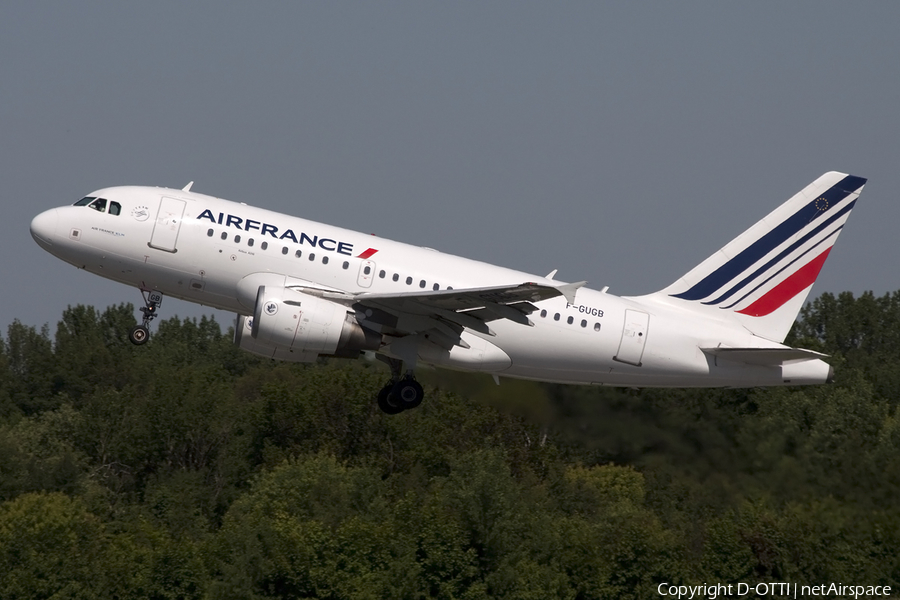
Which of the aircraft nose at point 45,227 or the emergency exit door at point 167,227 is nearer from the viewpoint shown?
the emergency exit door at point 167,227

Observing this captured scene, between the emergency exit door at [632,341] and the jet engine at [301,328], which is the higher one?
the emergency exit door at [632,341]

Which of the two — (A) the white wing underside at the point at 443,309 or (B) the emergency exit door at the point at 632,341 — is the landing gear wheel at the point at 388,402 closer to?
(A) the white wing underside at the point at 443,309

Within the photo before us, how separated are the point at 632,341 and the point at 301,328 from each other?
776 centimetres

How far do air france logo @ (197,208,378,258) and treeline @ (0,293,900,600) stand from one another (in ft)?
13.2

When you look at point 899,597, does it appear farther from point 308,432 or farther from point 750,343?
point 308,432

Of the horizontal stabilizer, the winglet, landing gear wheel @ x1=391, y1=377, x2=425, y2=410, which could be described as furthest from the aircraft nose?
the horizontal stabilizer

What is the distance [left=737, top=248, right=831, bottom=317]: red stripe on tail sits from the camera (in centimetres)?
3019

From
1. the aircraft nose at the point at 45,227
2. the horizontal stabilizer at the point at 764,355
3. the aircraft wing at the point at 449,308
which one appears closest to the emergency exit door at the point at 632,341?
the horizontal stabilizer at the point at 764,355

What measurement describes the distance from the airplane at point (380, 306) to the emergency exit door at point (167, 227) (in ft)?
0.07

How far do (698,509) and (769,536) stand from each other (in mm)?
9539

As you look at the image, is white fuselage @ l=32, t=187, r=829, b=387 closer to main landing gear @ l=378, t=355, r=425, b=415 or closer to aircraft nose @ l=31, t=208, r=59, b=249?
aircraft nose @ l=31, t=208, r=59, b=249

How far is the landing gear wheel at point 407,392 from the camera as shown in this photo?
28.2 metres

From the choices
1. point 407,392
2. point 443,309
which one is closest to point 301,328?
point 443,309

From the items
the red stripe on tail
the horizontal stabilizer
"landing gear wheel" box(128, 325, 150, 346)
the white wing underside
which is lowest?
"landing gear wheel" box(128, 325, 150, 346)
